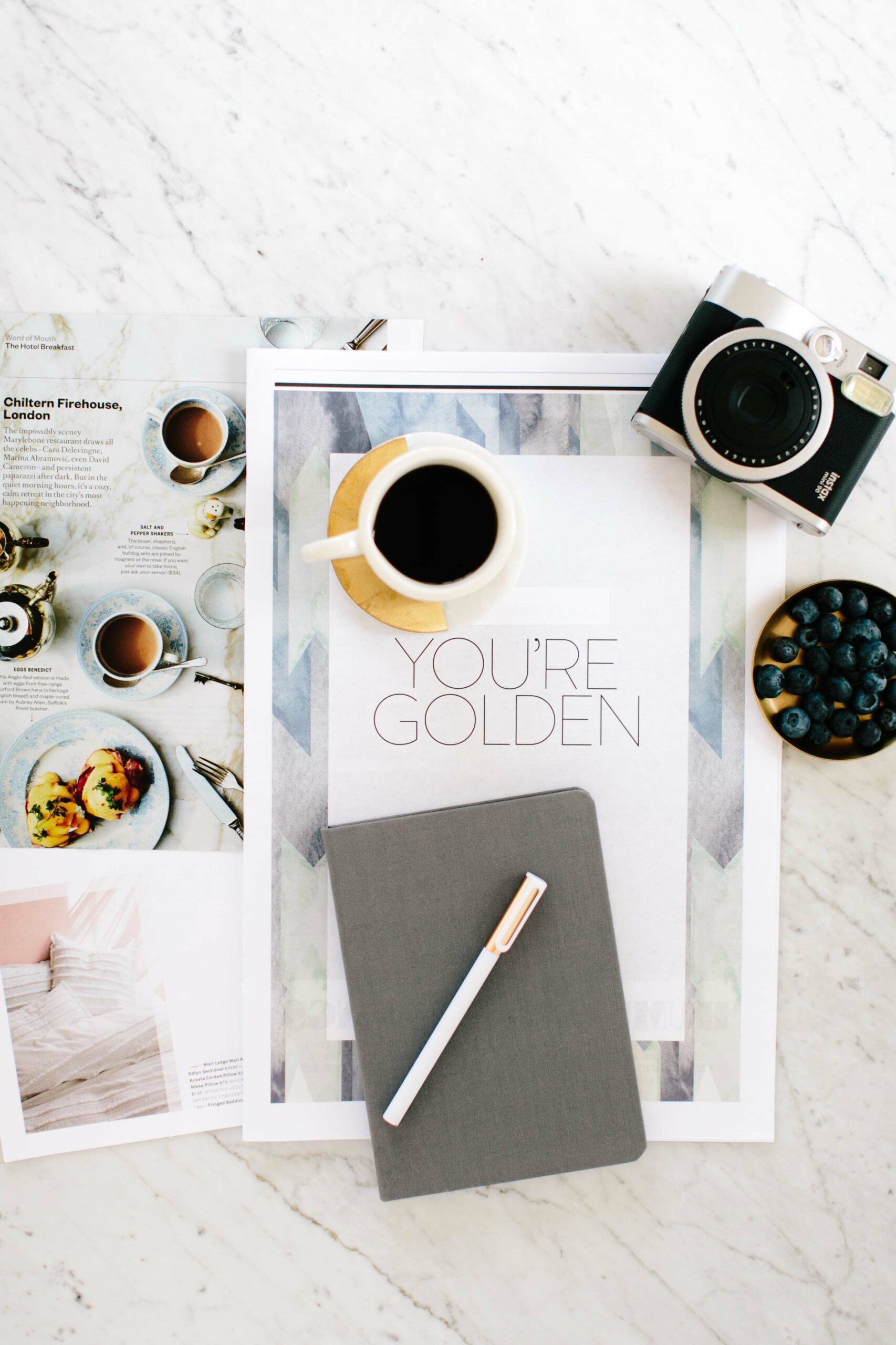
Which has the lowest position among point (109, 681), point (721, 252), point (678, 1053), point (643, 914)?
point (678, 1053)

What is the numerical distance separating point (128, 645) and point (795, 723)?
48 cm

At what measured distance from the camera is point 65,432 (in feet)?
1.91

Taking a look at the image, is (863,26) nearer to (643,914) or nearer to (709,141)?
(709,141)

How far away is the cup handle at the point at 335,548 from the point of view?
47 cm

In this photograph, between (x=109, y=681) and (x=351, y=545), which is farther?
(x=109, y=681)

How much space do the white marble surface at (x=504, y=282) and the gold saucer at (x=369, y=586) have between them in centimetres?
13

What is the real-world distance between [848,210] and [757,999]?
0.58 meters

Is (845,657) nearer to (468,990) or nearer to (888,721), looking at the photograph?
(888,721)

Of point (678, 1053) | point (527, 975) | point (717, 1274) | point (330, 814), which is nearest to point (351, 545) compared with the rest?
point (330, 814)

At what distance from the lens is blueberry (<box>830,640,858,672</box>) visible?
0.54 m

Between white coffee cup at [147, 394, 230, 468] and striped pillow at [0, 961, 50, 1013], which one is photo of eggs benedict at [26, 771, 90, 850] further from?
white coffee cup at [147, 394, 230, 468]

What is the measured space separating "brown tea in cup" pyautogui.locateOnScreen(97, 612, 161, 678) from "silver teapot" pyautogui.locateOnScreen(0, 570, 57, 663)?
40 millimetres

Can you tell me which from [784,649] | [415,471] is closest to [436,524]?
[415,471]

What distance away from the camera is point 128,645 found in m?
0.58
